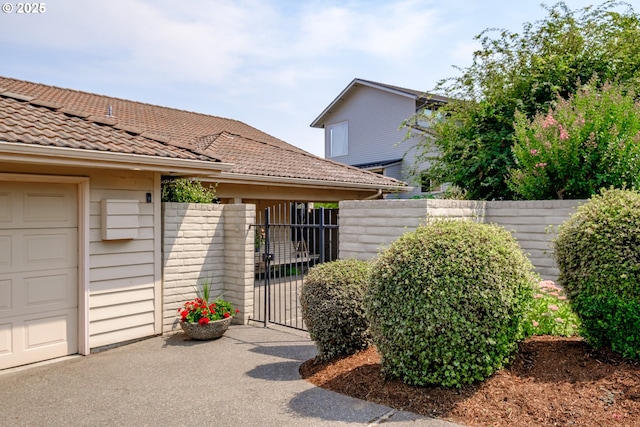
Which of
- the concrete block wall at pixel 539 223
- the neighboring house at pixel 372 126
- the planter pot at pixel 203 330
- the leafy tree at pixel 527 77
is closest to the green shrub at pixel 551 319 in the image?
the concrete block wall at pixel 539 223

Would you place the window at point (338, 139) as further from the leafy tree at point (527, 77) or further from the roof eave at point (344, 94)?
the leafy tree at point (527, 77)

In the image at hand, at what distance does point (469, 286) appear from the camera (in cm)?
361

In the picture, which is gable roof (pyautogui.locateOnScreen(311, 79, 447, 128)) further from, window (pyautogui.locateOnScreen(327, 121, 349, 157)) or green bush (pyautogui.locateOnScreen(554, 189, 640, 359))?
green bush (pyautogui.locateOnScreen(554, 189, 640, 359))

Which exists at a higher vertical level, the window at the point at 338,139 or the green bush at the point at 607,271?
the window at the point at 338,139

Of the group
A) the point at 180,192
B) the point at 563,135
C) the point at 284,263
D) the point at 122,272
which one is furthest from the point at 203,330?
the point at 563,135

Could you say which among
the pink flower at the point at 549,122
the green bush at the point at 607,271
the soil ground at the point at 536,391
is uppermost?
the pink flower at the point at 549,122

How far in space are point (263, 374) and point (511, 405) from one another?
252cm

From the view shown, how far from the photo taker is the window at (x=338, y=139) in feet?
75.2

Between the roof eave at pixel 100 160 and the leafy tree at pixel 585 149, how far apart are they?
457 centimetres

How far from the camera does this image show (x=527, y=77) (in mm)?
8445

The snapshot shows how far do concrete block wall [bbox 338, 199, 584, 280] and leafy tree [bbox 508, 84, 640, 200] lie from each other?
476 mm

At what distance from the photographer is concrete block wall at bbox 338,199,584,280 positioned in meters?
5.44

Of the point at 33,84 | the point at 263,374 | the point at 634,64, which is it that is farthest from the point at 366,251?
the point at 33,84

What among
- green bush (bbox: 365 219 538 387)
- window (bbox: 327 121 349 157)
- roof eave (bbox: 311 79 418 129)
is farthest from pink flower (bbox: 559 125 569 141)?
window (bbox: 327 121 349 157)
